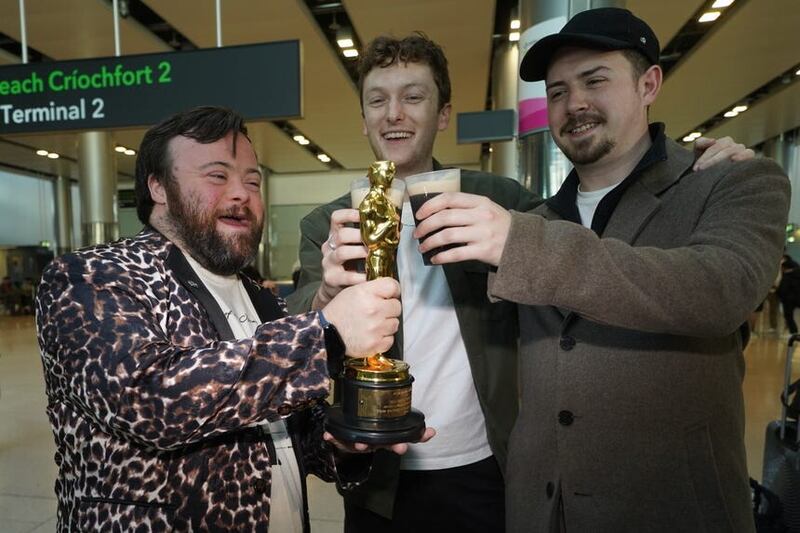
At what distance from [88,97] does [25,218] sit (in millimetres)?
19831

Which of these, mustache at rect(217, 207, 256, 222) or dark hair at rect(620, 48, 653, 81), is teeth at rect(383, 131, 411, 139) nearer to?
mustache at rect(217, 207, 256, 222)

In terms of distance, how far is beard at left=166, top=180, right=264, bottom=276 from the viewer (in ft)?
4.59

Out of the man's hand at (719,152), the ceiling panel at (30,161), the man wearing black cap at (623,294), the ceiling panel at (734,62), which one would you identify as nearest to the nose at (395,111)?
the man wearing black cap at (623,294)

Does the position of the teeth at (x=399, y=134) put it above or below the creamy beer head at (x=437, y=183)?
above

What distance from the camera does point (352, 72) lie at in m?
8.32

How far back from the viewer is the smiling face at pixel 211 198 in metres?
1.39

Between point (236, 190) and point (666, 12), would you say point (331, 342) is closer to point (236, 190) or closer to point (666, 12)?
point (236, 190)

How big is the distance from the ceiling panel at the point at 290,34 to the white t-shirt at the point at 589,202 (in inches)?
131

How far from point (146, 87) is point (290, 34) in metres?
4.11

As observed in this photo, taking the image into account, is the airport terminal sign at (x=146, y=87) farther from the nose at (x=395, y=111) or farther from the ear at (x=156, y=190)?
the ear at (x=156, y=190)

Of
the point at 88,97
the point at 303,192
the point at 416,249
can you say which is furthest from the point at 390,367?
the point at 303,192

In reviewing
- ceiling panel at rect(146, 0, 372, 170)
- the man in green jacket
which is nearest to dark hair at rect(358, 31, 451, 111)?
the man in green jacket

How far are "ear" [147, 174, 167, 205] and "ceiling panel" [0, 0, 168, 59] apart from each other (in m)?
5.84

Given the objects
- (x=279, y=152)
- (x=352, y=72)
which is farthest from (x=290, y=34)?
(x=279, y=152)
